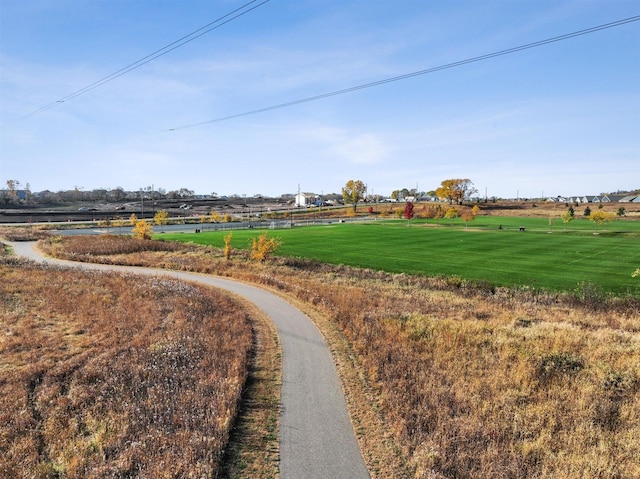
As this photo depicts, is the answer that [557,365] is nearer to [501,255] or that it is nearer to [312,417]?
[312,417]

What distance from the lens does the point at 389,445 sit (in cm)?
870

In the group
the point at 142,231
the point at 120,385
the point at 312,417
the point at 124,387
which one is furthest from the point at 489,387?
the point at 142,231

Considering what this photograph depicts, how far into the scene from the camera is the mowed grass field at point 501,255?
3447 cm

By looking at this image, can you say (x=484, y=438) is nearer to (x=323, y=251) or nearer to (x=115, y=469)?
(x=115, y=469)

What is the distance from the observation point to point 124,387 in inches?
437

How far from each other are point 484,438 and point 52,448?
10.1m

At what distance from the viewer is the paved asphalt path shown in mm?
7930

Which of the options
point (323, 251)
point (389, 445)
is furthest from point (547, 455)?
point (323, 251)

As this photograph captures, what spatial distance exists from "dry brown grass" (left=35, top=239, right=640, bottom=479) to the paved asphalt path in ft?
1.57

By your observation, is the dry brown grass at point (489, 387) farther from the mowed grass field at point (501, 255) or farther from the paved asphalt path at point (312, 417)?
the mowed grass field at point (501, 255)

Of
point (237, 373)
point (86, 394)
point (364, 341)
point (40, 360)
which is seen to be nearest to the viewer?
point (86, 394)

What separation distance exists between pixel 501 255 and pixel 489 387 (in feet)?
132

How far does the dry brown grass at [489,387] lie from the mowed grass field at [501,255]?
1177 cm

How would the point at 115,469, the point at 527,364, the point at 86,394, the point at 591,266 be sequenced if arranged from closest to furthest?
the point at 115,469, the point at 86,394, the point at 527,364, the point at 591,266
